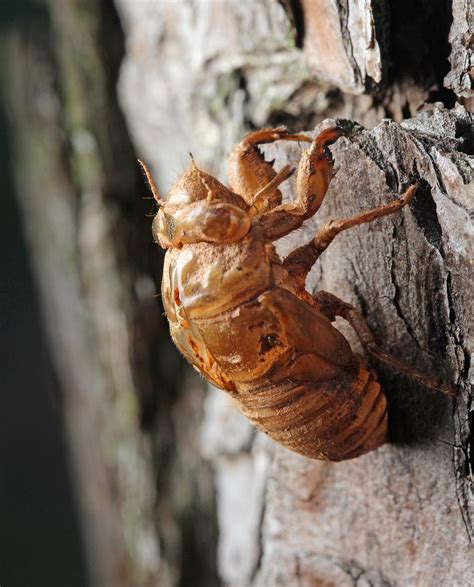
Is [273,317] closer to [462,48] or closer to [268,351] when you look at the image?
[268,351]

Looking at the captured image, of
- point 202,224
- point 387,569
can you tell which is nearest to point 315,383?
point 202,224

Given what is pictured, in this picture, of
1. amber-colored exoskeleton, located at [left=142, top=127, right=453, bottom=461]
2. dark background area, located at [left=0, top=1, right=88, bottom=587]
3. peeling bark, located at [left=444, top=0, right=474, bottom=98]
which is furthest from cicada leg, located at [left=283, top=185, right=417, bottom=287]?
dark background area, located at [left=0, top=1, right=88, bottom=587]

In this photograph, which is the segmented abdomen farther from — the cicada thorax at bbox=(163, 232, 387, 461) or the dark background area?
the dark background area

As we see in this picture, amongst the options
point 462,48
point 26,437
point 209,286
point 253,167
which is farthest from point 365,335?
point 26,437

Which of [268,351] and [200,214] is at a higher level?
[200,214]

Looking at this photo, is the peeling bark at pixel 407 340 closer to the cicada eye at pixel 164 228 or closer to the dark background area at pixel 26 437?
the cicada eye at pixel 164 228

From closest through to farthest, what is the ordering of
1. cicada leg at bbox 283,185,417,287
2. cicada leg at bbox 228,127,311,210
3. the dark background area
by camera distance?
cicada leg at bbox 283,185,417,287
cicada leg at bbox 228,127,311,210
the dark background area

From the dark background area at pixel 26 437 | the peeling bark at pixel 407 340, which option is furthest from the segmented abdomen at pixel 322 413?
the dark background area at pixel 26 437

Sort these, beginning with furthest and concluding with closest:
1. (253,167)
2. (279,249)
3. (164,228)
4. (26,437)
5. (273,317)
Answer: (26,437)
(279,249)
(253,167)
(164,228)
(273,317)
